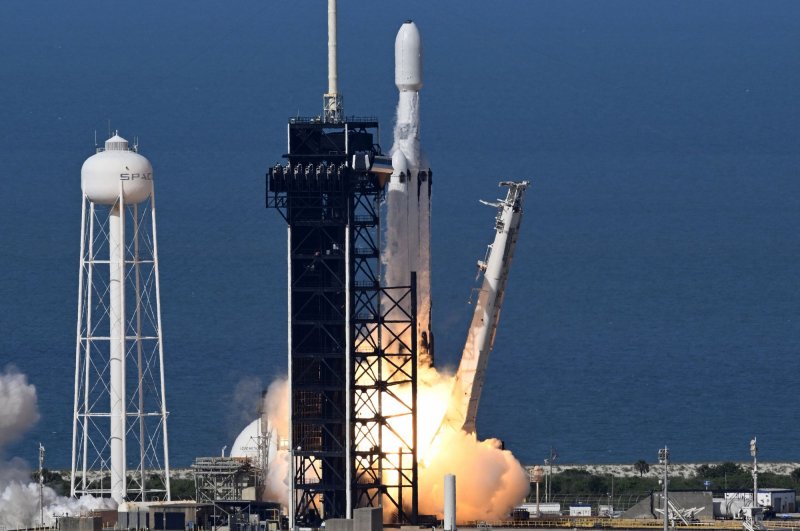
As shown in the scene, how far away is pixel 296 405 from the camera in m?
112

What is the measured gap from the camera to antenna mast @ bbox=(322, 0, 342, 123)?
376 ft

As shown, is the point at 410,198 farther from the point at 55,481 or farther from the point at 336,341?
the point at 55,481

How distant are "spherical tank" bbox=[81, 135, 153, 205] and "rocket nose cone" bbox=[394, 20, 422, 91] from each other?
44.4 feet

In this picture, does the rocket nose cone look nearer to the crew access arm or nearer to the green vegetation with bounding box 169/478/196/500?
the crew access arm

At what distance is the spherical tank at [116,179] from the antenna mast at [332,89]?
32.7 feet

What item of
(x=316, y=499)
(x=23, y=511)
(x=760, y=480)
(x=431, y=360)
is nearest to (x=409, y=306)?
(x=431, y=360)

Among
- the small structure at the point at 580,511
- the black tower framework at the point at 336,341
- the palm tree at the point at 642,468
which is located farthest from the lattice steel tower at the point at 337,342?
the palm tree at the point at 642,468

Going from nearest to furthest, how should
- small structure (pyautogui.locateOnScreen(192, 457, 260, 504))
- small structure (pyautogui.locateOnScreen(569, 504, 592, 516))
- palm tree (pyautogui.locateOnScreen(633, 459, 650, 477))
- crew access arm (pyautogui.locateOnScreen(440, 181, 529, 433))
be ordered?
crew access arm (pyautogui.locateOnScreen(440, 181, 529, 433)) → small structure (pyautogui.locateOnScreen(192, 457, 260, 504)) → small structure (pyautogui.locateOnScreen(569, 504, 592, 516)) → palm tree (pyautogui.locateOnScreen(633, 459, 650, 477))

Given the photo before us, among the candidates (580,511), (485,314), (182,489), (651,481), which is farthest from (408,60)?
(651,481)

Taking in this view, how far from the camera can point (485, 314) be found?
113688mm

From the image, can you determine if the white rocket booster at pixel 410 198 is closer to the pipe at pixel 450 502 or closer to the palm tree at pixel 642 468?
the pipe at pixel 450 502

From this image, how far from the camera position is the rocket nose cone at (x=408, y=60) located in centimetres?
11819

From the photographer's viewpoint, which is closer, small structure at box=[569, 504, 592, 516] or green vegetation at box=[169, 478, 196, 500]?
small structure at box=[569, 504, 592, 516]

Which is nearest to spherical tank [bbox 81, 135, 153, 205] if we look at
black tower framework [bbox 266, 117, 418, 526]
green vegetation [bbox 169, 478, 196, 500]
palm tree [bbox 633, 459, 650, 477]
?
black tower framework [bbox 266, 117, 418, 526]
